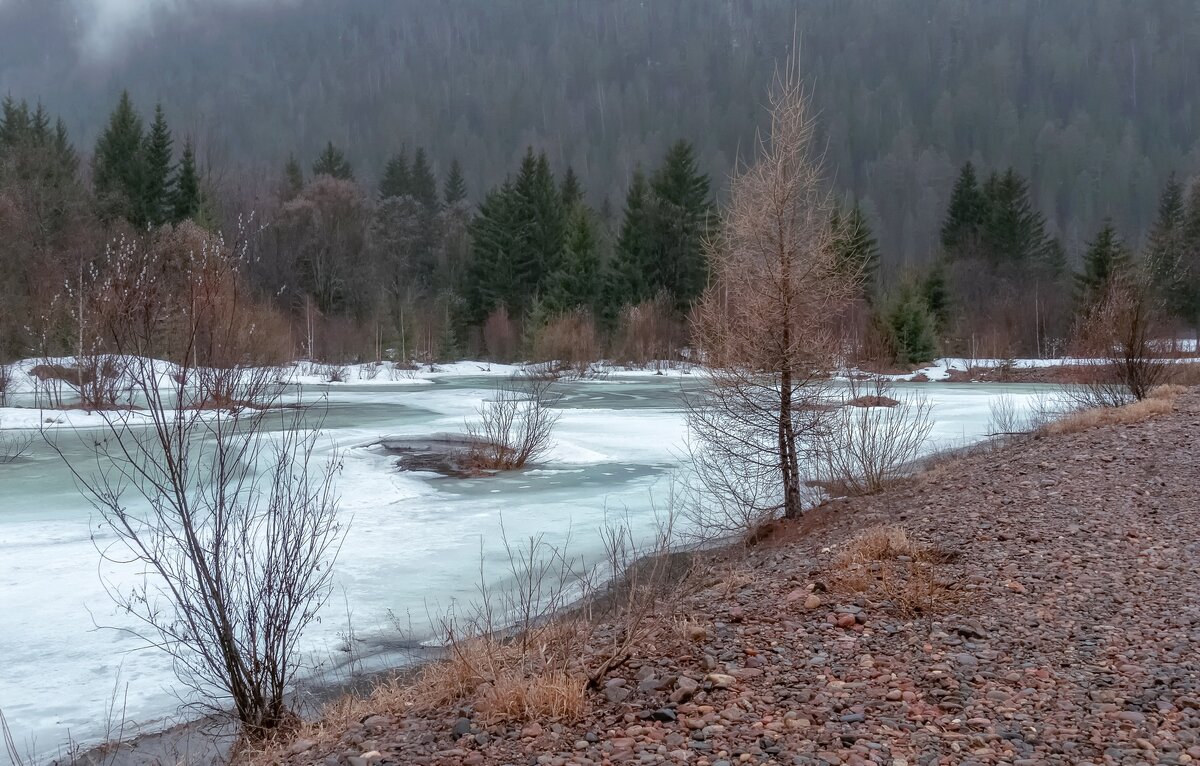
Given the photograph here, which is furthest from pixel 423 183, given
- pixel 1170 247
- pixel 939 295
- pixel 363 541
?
pixel 363 541

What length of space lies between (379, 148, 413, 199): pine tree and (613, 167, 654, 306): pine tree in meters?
23.6

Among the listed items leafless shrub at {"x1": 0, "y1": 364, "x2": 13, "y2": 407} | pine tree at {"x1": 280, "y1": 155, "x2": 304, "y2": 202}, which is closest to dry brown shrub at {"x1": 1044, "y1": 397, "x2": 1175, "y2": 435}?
leafless shrub at {"x1": 0, "y1": 364, "x2": 13, "y2": 407}

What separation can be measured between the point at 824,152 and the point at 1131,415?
28.9ft

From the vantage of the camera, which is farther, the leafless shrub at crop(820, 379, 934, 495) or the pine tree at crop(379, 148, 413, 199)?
the pine tree at crop(379, 148, 413, 199)

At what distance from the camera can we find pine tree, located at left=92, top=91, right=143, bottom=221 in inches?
1892

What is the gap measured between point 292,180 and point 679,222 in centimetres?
3024

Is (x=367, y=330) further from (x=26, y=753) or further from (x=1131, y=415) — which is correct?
(x=26, y=753)

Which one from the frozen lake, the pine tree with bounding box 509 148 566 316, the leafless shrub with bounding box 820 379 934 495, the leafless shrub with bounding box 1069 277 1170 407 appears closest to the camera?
the frozen lake

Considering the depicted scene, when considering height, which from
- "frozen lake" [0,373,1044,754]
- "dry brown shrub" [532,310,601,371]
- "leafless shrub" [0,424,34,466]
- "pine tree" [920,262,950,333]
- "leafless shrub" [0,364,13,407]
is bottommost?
"frozen lake" [0,373,1044,754]

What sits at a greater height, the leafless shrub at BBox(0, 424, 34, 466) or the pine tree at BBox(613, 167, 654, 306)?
the pine tree at BBox(613, 167, 654, 306)

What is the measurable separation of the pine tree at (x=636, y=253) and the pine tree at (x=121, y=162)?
27.9 m

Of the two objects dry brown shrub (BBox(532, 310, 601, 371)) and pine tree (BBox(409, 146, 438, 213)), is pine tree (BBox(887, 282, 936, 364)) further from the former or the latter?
pine tree (BBox(409, 146, 438, 213))

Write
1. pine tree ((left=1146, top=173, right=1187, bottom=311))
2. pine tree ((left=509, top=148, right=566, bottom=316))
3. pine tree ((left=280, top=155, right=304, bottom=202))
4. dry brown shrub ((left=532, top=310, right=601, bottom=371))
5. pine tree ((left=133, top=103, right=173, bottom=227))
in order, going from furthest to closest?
pine tree ((left=280, top=155, right=304, bottom=202))
pine tree ((left=509, top=148, right=566, bottom=316))
pine tree ((left=133, top=103, right=173, bottom=227))
pine tree ((left=1146, top=173, right=1187, bottom=311))
dry brown shrub ((left=532, top=310, right=601, bottom=371))

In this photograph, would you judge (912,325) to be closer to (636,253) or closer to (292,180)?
(636,253)
